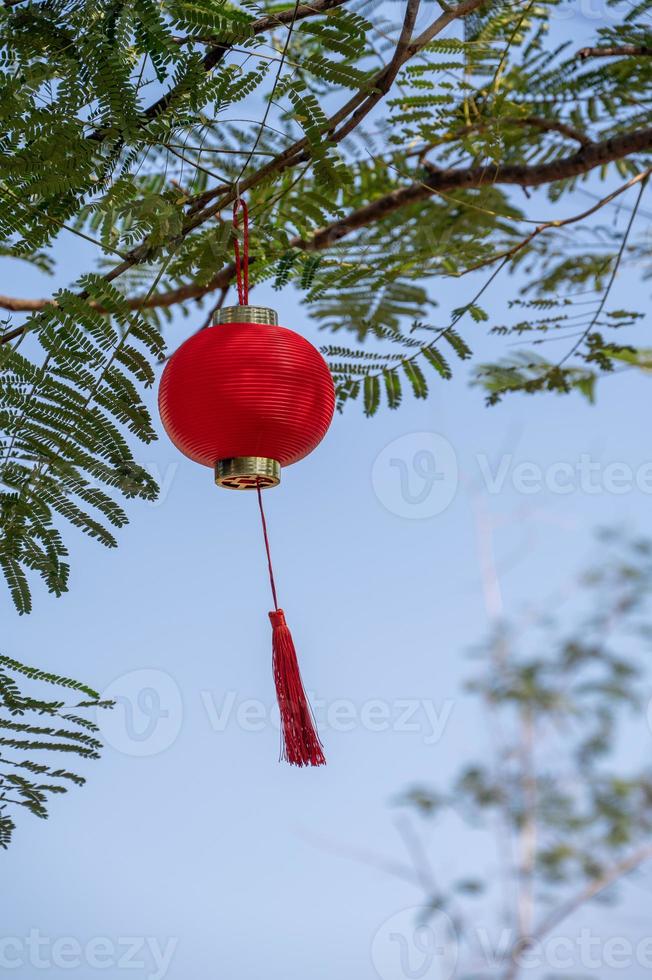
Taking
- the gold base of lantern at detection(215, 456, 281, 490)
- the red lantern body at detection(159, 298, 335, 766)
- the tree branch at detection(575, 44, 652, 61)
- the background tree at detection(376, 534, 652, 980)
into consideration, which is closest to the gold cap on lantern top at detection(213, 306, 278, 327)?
the red lantern body at detection(159, 298, 335, 766)

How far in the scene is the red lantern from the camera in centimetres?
108

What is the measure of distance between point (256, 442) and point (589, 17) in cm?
106

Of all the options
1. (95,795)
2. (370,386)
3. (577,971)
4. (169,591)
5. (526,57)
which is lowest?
(577,971)

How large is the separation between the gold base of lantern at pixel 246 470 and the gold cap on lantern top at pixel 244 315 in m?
0.16

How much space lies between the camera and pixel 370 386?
174 centimetres

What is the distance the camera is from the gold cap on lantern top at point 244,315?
45.2 inches

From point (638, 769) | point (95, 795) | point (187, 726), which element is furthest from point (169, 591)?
point (638, 769)

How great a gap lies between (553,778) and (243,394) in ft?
8.39

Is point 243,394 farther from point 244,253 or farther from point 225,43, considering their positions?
point 225,43

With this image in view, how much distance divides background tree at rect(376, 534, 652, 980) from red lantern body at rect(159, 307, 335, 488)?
2.19 metres

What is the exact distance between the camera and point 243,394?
1071 millimetres

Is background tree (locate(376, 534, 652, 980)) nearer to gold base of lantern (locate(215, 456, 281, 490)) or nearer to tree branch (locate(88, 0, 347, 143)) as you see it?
gold base of lantern (locate(215, 456, 281, 490))

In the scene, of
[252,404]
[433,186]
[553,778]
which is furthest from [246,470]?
[553,778]

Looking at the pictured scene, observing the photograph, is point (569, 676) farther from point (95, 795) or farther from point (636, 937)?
point (95, 795)
